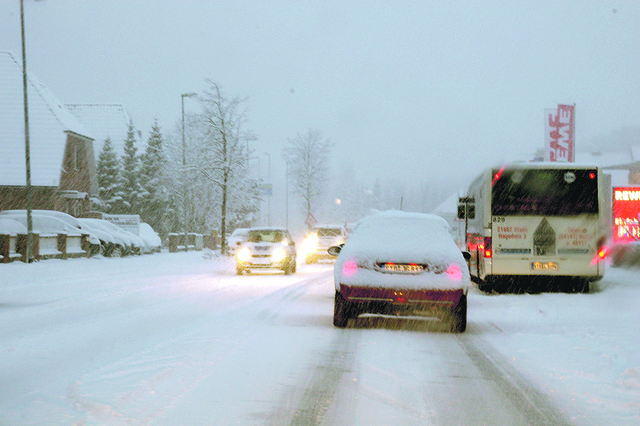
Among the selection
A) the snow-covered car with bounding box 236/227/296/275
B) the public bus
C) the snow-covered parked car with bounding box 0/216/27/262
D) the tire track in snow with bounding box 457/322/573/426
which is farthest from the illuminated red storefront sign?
the snow-covered parked car with bounding box 0/216/27/262

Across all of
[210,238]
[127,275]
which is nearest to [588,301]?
[127,275]

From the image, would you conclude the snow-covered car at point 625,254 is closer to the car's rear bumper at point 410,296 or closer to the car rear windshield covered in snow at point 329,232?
the car rear windshield covered in snow at point 329,232

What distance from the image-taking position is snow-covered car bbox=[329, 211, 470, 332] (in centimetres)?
926

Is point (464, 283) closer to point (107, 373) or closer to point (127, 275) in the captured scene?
point (107, 373)

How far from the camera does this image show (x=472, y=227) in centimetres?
1819

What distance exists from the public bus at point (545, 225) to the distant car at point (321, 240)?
1596 centimetres

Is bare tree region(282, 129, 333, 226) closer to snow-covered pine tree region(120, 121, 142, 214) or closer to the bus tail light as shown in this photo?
snow-covered pine tree region(120, 121, 142, 214)

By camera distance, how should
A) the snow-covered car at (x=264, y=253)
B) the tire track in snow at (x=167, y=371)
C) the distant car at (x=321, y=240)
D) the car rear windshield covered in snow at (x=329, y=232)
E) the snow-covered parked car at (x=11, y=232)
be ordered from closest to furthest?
the tire track in snow at (x=167, y=371) → the snow-covered car at (x=264, y=253) → the snow-covered parked car at (x=11, y=232) → the distant car at (x=321, y=240) → the car rear windshield covered in snow at (x=329, y=232)

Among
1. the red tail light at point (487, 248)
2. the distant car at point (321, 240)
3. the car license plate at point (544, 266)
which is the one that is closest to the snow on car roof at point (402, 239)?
the red tail light at point (487, 248)

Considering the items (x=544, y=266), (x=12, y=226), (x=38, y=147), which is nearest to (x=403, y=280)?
(x=544, y=266)

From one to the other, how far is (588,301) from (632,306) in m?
0.86

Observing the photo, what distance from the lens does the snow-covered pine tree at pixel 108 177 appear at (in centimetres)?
6612

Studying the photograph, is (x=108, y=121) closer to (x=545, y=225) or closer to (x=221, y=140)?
(x=221, y=140)

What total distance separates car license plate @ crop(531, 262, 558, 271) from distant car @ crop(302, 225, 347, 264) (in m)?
16.3
